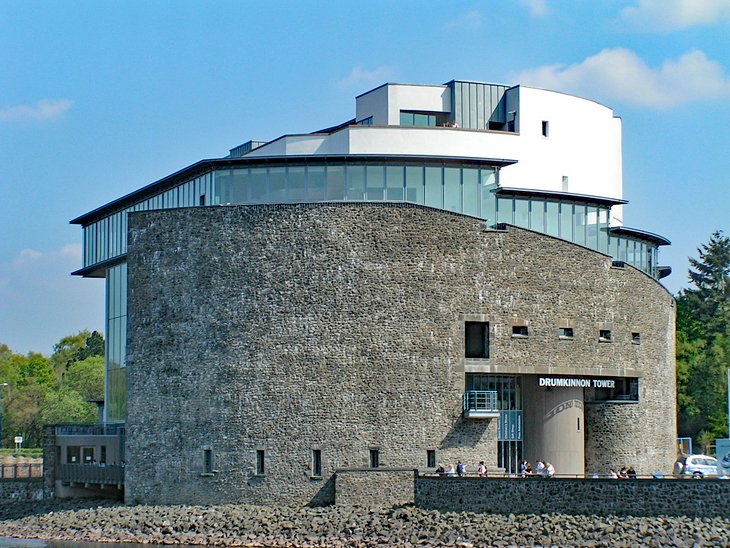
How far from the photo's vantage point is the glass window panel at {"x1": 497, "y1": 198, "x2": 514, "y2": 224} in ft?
203

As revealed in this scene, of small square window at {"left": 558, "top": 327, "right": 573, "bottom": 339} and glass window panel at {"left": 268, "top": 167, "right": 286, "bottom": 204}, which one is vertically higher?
glass window panel at {"left": 268, "top": 167, "right": 286, "bottom": 204}

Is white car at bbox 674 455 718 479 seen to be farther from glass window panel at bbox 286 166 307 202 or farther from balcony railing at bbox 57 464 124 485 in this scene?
balcony railing at bbox 57 464 124 485

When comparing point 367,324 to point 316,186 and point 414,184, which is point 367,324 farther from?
point 414,184

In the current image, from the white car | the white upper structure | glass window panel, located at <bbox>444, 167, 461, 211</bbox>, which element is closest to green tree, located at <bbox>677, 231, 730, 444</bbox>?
the white upper structure

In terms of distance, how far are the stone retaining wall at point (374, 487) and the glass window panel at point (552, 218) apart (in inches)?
578

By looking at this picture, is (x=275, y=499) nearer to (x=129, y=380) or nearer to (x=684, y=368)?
(x=129, y=380)

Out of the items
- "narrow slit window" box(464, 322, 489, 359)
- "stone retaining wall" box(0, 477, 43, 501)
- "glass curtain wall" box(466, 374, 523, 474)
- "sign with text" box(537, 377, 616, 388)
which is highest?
"narrow slit window" box(464, 322, 489, 359)

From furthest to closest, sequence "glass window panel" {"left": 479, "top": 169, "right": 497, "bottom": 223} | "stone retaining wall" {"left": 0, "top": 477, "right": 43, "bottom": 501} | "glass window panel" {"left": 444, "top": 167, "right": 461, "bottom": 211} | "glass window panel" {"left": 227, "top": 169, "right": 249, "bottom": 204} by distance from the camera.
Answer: "stone retaining wall" {"left": 0, "top": 477, "right": 43, "bottom": 501} < "glass window panel" {"left": 479, "top": 169, "right": 497, "bottom": 223} < "glass window panel" {"left": 227, "top": 169, "right": 249, "bottom": 204} < "glass window panel" {"left": 444, "top": 167, "right": 461, "bottom": 211}

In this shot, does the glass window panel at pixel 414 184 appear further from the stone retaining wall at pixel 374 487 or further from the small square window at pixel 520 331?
the stone retaining wall at pixel 374 487

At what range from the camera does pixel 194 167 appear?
202 feet

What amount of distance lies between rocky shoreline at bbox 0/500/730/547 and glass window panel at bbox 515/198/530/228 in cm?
1555

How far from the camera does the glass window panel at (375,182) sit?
59719mm

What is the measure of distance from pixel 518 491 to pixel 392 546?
5.63 m

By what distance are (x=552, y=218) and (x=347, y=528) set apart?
1934cm
